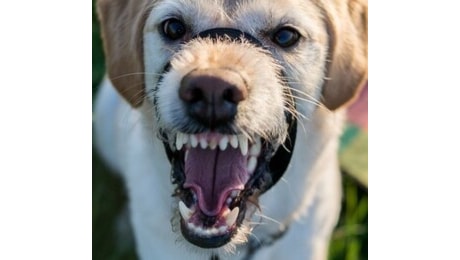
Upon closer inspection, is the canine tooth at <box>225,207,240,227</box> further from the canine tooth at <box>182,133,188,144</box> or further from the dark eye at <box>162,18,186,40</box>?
the dark eye at <box>162,18,186,40</box>

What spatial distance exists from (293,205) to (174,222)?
251 mm

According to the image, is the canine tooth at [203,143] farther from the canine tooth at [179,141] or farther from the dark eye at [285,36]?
the dark eye at [285,36]

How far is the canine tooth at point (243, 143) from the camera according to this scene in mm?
1274

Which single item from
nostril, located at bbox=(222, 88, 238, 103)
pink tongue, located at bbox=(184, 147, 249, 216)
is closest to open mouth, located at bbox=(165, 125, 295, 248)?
pink tongue, located at bbox=(184, 147, 249, 216)

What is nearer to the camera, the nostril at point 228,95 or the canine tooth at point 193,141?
the nostril at point 228,95

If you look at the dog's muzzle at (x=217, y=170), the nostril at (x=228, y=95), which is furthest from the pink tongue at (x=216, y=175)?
the nostril at (x=228, y=95)

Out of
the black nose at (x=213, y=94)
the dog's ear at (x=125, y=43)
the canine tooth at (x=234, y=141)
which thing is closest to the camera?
the black nose at (x=213, y=94)

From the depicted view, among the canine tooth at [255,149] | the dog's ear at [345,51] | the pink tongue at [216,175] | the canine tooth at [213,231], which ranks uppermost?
the dog's ear at [345,51]

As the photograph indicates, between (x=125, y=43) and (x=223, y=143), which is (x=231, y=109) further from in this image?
(x=125, y=43)

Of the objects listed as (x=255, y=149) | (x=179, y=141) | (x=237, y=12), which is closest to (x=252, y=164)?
(x=255, y=149)

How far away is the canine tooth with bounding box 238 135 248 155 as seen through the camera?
1274 mm
